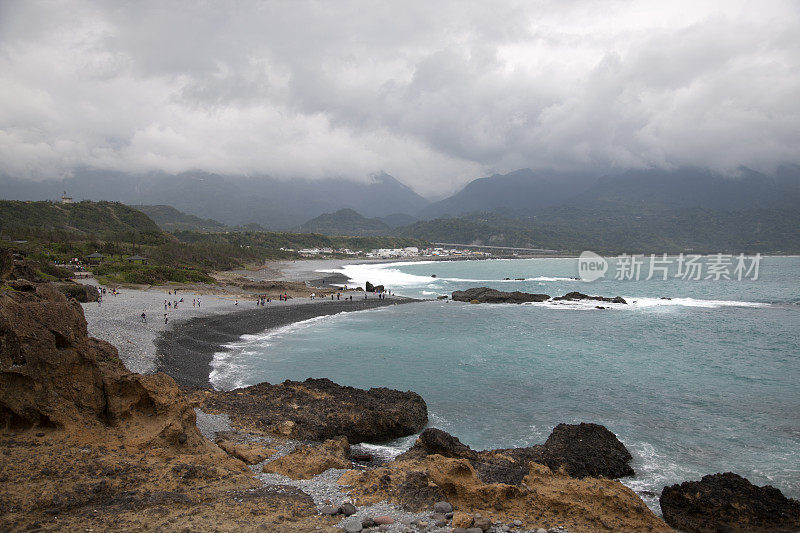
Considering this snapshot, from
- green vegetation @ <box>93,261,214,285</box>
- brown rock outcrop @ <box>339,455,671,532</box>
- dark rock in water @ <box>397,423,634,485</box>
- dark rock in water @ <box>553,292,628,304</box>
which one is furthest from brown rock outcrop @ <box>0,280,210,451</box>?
dark rock in water @ <box>553,292,628,304</box>

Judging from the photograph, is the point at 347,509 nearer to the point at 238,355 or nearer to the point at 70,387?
the point at 70,387

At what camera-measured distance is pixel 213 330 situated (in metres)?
29.3

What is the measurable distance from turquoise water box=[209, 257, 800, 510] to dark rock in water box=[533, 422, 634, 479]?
1.98ft

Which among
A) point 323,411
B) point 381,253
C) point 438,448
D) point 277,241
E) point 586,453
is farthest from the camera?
point 381,253

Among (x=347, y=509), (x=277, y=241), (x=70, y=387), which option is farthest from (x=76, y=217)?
(x=347, y=509)

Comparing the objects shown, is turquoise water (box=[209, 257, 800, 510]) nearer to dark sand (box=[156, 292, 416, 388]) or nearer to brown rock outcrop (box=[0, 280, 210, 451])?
dark sand (box=[156, 292, 416, 388])

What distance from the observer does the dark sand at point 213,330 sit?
20156mm

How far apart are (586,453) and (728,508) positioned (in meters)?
3.28

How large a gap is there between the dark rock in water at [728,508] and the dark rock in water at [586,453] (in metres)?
1.87

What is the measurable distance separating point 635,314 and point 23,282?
4516cm

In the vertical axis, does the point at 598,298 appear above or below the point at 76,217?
below

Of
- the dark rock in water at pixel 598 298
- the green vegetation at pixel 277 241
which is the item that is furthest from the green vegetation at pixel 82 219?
the dark rock in water at pixel 598 298

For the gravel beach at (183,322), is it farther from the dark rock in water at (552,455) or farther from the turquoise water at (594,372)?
the dark rock in water at (552,455)

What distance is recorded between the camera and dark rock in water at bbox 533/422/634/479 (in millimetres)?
10836
